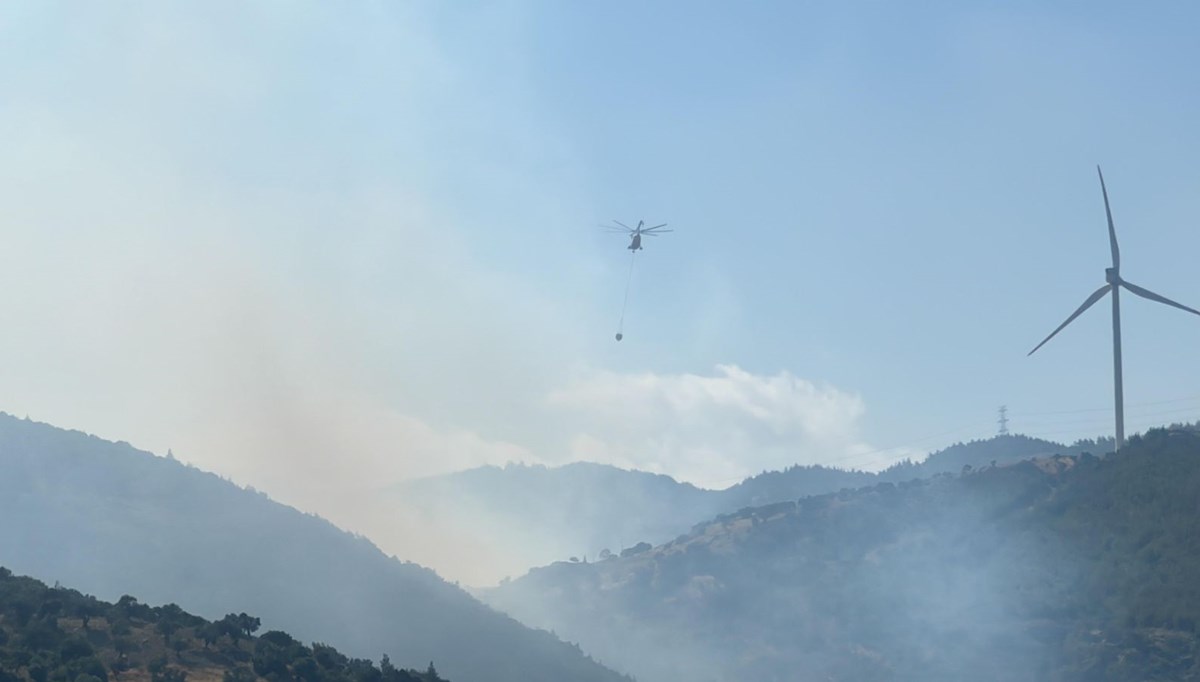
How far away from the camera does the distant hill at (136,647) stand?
84.1 meters

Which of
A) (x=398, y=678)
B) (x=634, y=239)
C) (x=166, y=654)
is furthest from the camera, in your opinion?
(x=634, y=239)

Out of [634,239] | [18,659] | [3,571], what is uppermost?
[634,239]

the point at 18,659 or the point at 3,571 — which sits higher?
the point at 3,571

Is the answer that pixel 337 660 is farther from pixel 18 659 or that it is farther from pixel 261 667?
pixel 18 659

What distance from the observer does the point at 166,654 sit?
93.6 meters

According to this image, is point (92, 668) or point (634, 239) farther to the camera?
point (634, 239)

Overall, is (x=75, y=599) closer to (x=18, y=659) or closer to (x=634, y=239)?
(x=18, y=659)

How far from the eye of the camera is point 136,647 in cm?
9312

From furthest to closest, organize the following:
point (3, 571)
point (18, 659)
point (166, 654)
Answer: point (3, 571)
point (166, 654)
point (18, 659)

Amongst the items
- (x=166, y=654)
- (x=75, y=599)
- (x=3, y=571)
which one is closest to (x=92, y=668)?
(x=166, y=654)

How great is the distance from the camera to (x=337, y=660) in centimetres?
10544

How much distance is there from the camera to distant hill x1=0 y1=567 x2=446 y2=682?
8406 centimetres

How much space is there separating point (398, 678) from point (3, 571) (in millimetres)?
36228

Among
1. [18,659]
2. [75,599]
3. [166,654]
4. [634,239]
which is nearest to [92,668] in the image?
[18,659]
